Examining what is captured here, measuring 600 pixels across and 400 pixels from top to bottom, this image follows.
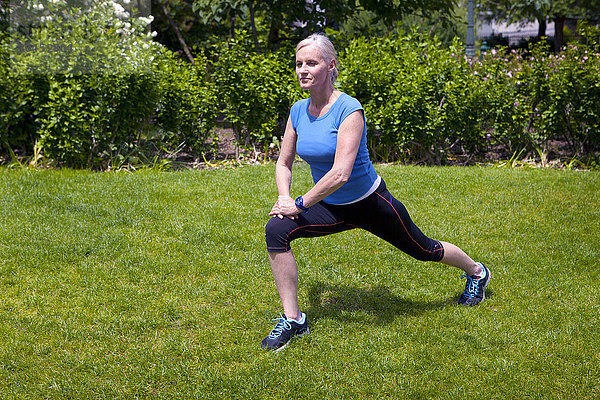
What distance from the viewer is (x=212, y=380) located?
3385mm

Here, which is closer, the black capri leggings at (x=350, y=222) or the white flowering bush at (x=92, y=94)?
the black capri leggings at (x=350, y=222)

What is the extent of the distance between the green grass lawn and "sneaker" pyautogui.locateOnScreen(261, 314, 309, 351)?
79 millimetres

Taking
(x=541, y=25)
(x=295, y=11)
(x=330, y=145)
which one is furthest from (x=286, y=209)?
(x=541, y=25)

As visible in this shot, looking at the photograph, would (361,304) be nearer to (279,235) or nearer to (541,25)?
(279,235)

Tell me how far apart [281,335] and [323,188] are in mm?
933

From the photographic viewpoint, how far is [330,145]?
3531 mm

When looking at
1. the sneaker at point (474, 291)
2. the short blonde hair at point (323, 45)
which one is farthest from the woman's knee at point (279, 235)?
the sneaker at point (474, 291)

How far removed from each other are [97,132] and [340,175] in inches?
202

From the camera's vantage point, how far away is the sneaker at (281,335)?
12.1 ft

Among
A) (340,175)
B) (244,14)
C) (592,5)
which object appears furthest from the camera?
(592,5)

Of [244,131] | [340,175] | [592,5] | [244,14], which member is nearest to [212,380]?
[340,175]

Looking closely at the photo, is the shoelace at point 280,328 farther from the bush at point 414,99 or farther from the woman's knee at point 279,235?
the bush at point 414,99

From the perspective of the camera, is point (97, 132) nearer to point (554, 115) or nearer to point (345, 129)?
point (345, 129)

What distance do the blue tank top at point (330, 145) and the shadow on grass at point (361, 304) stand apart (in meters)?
0.89
